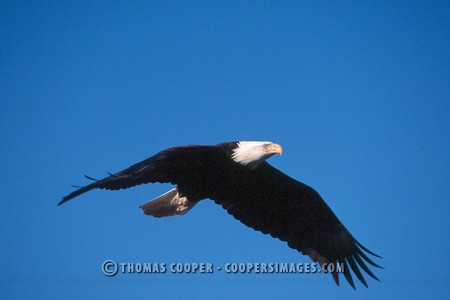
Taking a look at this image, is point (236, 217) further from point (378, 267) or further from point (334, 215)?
point (378, 267)

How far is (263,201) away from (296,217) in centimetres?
48

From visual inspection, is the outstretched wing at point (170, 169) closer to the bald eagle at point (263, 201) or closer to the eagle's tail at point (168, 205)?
the bald eagle at point (263, 201)

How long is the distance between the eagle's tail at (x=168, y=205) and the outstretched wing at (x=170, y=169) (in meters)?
0.43

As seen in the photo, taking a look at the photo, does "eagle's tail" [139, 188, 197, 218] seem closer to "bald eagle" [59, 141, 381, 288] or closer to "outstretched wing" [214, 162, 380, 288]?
"bald eagle" [59, 141, 381, 288]

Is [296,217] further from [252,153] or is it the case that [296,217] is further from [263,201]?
[252,153]

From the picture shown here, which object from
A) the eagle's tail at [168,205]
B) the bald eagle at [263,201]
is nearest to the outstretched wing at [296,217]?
the bald eagle at [263,201]

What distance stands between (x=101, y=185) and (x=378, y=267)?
346cm

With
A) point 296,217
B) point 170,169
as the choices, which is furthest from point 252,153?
point 296,217

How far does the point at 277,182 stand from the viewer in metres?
6.69

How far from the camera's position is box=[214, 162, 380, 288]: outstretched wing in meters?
6.62

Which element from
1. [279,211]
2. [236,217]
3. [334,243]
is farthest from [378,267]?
[236,217]

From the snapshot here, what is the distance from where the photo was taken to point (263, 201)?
266 inches

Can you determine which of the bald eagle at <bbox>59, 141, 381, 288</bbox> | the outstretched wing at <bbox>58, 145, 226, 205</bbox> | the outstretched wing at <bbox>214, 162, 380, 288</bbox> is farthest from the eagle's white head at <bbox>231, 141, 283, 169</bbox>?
the outstretched wing at <bbox>214, 162, 380, 288</bbox>

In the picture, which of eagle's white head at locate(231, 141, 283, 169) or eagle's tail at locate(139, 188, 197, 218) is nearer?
eagle's white head at locate(231, 141, 283, 169)
